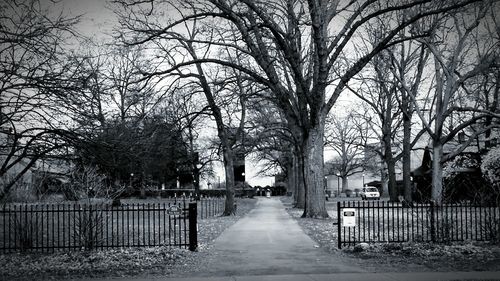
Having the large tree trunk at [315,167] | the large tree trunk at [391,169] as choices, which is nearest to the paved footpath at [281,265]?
the large tree trunk at [315,167]

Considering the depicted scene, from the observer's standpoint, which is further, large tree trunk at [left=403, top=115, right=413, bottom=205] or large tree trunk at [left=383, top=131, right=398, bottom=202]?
large tree trunk at [left=383, top=131, right=398, bottom=202]

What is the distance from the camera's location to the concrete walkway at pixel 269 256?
11.1 metres

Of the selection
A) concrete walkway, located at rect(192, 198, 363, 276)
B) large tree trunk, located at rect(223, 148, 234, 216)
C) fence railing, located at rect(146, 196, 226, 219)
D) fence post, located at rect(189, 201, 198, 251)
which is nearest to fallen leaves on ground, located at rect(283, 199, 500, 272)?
concrete walkway, located at rect(192, 198, 363, 276)

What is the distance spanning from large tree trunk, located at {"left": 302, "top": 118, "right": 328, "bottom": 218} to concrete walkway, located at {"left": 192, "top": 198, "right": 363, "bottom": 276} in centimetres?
594

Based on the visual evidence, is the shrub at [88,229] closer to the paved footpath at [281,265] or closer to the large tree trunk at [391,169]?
the paved footpath at [281,265]

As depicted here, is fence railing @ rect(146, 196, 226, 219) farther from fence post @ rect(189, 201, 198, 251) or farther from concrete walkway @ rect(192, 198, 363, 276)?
fence post @ rect(189, 201, 198, 251)

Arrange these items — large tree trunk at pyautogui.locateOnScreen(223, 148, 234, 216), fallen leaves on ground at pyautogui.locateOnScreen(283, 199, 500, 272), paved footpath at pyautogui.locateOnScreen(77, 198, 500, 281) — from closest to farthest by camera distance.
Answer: paved footpath at pyautogui.locateOnScreen(77, 198, 500, 281)
fallen leaves on ground at pyautogui.locateOnScreen(283, 199, 500, 272)
large tree trunk at pyautogui.locateOnScreen(223, 148, 234, 216)

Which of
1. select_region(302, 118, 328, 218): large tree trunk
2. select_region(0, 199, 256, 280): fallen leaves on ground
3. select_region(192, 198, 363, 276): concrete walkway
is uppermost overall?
select_region(302, 118, 328, 218): large tree trunk

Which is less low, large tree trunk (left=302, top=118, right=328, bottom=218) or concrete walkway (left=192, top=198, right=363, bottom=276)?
large tree trunk (left=302, top=118, right=328, bottom=218)

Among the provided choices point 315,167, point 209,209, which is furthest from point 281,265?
point 209,209

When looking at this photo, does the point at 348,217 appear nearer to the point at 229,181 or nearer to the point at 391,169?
the point at 229,181

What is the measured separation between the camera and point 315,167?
79.3ft

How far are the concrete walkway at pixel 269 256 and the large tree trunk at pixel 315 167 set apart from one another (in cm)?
594

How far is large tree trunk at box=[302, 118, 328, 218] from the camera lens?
24.2 m
